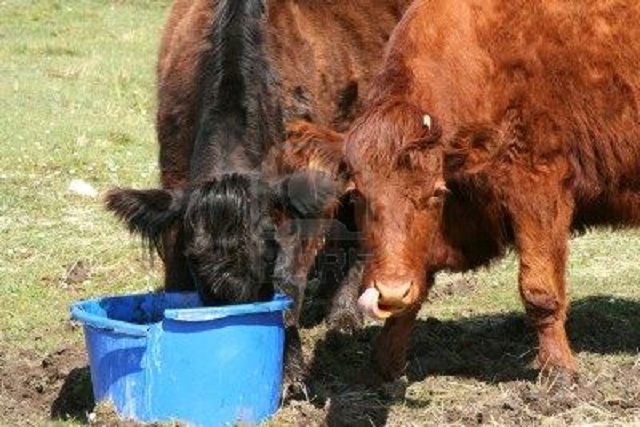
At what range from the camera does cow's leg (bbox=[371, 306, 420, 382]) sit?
21.6 feet

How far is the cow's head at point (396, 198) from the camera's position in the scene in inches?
205

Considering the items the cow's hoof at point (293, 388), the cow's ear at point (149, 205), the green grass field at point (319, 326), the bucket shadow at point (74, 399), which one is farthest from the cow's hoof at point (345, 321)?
the cow's ear at point (149, 205)

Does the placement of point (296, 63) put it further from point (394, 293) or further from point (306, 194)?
point (394, 293)

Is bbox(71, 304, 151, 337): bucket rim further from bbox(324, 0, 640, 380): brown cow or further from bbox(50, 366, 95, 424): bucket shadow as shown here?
bbox(324, 0, 640, 380): brown cow

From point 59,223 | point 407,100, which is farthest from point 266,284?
point 59,223

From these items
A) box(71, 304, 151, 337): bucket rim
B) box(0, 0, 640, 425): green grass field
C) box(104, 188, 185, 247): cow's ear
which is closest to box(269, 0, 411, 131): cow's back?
box(104, 188, 185, 247): cow's ear

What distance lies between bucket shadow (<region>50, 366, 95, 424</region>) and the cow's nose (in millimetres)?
1798

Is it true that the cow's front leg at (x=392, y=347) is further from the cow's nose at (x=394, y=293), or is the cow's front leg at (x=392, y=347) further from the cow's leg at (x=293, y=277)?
the cow's nose at (x=394, y=293)

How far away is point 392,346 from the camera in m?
6.57

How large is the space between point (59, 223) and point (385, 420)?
5087mm

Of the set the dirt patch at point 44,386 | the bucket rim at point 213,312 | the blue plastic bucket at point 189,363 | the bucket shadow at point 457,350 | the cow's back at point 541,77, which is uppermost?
the cow's back at point 541,77

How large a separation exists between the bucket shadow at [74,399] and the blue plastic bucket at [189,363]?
41 centimetres

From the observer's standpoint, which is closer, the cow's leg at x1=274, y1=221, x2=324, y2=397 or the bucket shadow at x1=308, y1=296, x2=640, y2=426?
the cow's leg at x1=274, y1=221, x2=324, y2=397

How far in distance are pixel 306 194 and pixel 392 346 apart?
3.63 feet
